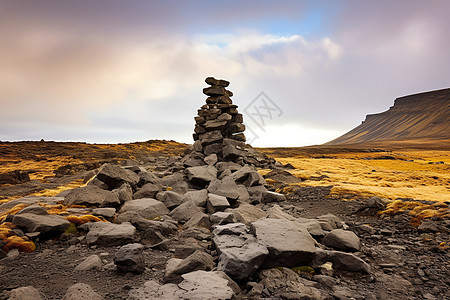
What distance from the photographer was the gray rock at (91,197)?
8.37m

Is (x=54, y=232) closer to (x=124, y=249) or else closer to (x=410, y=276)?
(x=124, y=249)

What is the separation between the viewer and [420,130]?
471ft

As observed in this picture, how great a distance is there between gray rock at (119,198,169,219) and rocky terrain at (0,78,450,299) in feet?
0.13

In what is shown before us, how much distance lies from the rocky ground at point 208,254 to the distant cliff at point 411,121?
148 meters

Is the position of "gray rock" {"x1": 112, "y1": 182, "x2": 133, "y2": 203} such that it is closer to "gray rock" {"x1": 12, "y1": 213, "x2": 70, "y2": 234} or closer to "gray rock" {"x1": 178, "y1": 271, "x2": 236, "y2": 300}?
"gray rock" {"x1": 12, "y1": 213, "x2": 70, "y2": 234}

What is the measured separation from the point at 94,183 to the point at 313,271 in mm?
8555

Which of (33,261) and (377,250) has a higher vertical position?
(33,261)

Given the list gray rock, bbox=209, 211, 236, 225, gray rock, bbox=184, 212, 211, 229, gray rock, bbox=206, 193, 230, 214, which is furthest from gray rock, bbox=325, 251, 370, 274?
gray rock, bbox=206, 193, 230, 214

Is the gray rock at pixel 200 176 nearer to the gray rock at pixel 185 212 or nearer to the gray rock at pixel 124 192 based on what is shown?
the gray rock at pixel 124 192

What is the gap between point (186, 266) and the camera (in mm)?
4707

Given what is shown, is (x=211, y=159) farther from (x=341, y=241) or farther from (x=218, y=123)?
(x=341, y=241)

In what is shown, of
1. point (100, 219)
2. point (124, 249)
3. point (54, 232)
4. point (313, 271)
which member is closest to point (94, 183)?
point (100, 219)

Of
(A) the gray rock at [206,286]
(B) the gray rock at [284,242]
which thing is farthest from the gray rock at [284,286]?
(A) the gray rock at [206,286]

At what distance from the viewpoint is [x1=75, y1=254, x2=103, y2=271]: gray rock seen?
4.88 m
